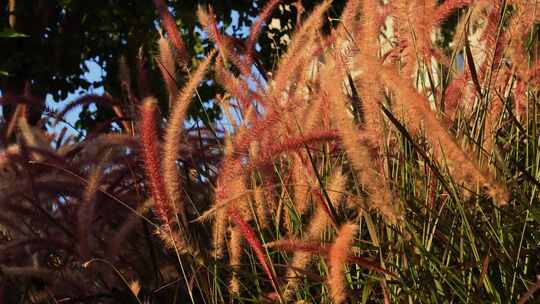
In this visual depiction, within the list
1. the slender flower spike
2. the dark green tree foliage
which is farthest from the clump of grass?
the dark green tree foliage

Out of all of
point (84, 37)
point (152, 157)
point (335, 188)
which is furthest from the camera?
point (84, 37)

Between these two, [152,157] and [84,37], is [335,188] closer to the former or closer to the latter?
[152,157]

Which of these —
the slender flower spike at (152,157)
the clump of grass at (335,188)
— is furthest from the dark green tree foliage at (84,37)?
the slender flower spike at (152,157)

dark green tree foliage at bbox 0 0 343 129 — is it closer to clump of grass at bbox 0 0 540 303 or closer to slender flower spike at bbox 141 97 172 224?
clump of grass at bbox 0 0 540 303

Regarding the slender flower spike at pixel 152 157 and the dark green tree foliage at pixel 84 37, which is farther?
the dark green tree foliage at pixel 84 37

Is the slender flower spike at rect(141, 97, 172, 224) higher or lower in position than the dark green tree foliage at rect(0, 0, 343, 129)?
higher

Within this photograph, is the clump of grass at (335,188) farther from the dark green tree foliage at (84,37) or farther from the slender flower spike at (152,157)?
the dark green tree foliage at (84,37)

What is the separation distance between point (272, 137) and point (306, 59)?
0.39 m

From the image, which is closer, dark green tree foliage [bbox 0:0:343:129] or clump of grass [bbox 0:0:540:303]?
clump of grass [bbox 0:0:540:303]

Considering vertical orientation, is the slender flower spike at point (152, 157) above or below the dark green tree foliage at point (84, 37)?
above

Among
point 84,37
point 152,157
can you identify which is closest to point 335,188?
point 152,157

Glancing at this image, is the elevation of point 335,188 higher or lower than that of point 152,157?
lower

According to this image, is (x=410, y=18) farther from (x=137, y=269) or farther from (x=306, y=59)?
(x=137, y=269)

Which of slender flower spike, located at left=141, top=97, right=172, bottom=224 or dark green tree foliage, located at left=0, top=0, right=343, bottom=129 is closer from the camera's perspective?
slender flower spike, located at left=141, top=97, right=172, bottom=224
